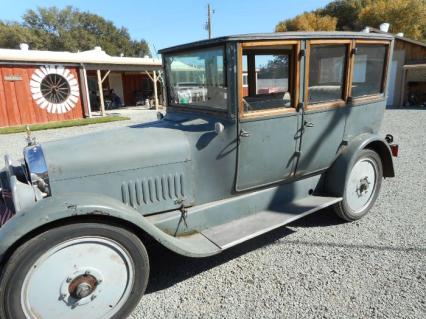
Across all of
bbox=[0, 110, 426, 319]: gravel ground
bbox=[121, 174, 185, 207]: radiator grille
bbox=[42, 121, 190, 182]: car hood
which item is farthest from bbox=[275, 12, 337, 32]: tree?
bbox=[121, 174, 185, 207]: radiator grille

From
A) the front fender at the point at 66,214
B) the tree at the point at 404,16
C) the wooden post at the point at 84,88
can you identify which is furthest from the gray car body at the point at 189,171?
the tree at the point at 404,16

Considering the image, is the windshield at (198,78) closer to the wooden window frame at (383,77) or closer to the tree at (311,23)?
the wooden window frame at (383,77)

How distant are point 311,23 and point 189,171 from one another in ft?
140

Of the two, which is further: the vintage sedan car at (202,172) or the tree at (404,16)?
the tree at (404,16)

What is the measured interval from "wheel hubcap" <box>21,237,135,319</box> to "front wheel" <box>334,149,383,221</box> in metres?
2.42

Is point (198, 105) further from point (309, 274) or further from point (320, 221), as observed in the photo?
point (320, 221)

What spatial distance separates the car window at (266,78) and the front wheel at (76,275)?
5.08 ft

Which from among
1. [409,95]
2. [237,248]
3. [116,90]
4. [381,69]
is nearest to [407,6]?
[409,95]

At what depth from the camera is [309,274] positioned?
2.79 meters

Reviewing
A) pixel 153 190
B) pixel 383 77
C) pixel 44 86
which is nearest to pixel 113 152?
pixel 153 190

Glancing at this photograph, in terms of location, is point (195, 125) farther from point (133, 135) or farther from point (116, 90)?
point (116, 90)

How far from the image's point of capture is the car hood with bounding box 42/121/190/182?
2330mm

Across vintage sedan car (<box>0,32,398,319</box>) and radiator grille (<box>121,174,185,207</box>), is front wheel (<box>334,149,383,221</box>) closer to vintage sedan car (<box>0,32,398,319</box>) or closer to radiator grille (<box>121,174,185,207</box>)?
vintage sedan car (<box>0,32,398,319</box>)

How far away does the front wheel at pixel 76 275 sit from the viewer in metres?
1.93
